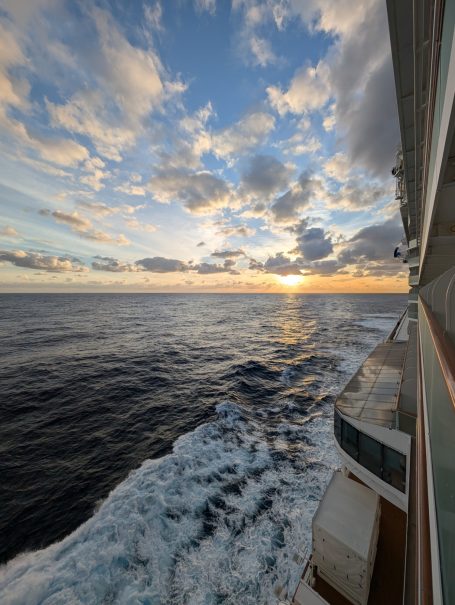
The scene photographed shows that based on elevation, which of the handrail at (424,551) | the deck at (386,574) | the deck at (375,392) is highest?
the handrail at (424,551)

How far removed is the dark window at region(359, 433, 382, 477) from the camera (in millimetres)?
10789

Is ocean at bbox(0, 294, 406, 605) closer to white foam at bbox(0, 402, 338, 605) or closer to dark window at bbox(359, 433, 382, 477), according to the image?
white foam at bbox(0, 402, 338, 605)

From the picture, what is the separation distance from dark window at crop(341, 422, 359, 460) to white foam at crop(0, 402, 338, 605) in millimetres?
3947

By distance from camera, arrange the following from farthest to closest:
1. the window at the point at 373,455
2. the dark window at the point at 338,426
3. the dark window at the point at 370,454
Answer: the dark window at the point at 338,426
the dark window at the point at 370,454
the window at the point at 373,455

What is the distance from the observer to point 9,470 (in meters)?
16.0

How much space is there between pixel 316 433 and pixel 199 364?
21.1m

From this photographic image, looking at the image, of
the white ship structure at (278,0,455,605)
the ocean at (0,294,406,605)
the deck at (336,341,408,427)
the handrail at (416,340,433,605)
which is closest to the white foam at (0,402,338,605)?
the ocean at (0,294,406,605)

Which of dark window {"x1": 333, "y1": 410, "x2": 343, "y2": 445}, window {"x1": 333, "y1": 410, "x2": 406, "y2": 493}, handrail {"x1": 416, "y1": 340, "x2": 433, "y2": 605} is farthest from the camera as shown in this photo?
dark window {"x1": 333, "y1": 410, "x2": 343, "y2": 445}

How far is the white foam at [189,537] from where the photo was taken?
9.51m

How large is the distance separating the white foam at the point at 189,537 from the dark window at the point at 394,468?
4.79 meters

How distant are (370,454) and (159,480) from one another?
11.3 m

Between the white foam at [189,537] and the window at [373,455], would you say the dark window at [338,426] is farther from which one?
the white foam at [189,537]

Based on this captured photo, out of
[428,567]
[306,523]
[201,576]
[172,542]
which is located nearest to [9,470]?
[172,542]

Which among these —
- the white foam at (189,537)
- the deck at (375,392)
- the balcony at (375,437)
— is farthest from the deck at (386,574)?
the deck at (375,392)
